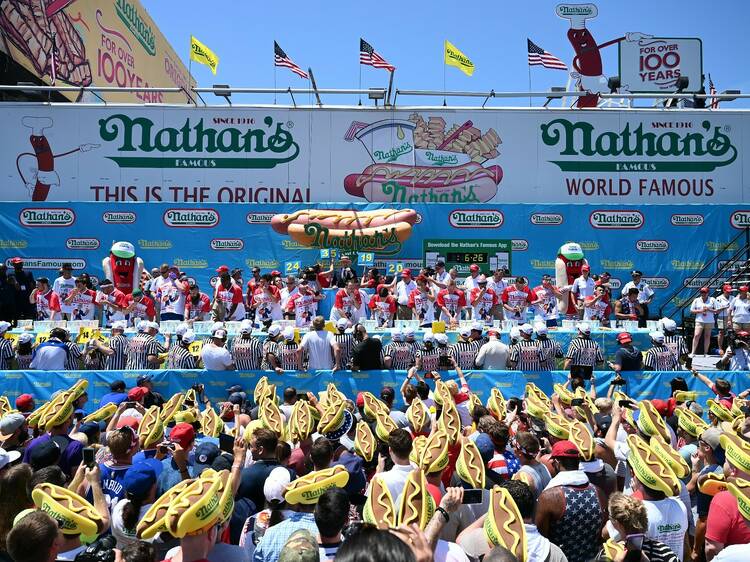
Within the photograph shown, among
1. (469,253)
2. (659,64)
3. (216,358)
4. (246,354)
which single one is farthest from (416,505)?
(659,64)

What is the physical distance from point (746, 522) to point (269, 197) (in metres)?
17.9

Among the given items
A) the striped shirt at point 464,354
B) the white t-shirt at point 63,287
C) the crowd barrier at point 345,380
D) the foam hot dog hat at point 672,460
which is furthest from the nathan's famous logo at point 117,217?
the foam hot dog hat at point 672,460

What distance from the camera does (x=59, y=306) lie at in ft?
45.1

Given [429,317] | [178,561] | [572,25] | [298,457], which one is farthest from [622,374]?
[572,25]

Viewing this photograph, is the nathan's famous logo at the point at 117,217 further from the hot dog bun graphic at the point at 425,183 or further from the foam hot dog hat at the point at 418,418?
the foam hot dog hat at the point at 418,418

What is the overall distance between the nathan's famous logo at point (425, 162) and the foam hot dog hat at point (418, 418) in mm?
14544

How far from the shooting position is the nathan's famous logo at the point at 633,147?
66.6ft

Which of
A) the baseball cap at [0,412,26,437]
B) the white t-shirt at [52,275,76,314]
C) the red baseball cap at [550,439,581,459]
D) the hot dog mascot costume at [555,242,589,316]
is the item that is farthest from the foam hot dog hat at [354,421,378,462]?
the hot dog mascot costume at [555,242,589,316]

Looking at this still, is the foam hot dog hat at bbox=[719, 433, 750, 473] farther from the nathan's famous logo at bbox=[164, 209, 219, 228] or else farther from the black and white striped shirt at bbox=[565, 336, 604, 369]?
the nathan's famous logo at bbox=[164, 209, 219, 228]

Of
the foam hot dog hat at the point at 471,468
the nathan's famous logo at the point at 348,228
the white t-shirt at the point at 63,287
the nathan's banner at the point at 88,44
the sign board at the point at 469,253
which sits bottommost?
the foam hot dog hat at the point at 471,468

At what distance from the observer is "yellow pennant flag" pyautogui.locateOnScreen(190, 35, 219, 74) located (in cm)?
2181

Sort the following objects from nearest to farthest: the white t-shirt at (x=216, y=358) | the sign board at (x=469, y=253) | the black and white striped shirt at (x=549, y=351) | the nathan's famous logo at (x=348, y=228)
A: the white t-shirt at (x=216, y=358) → the black and white striped shirt at (x=549, y=351) → the nathan's famous logo at (x=348, y=228) → the sign board at (x=469, y=253)

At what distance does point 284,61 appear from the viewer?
2045 cm

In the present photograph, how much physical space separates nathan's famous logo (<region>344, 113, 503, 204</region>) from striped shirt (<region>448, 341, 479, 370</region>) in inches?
375
